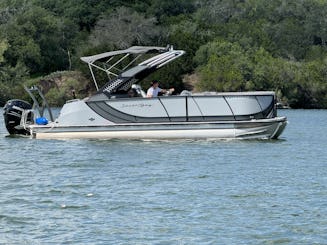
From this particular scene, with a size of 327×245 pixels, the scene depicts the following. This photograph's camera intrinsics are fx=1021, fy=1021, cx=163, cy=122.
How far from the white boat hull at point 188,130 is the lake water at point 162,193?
35 centimetres

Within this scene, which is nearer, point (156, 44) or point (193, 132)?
point (193, 132)

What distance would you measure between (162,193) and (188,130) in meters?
11.9

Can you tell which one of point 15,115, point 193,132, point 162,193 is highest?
point 15,115

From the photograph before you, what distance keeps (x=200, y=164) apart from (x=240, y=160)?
5.05ft

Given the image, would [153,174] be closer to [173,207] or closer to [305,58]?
[173,207]

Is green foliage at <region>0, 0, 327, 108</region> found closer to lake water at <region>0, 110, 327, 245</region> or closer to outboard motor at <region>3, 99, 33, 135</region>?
outboard motor at <region>3, 99, 33, 135</region>

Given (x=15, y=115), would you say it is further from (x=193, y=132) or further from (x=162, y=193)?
(x=162, y=193)

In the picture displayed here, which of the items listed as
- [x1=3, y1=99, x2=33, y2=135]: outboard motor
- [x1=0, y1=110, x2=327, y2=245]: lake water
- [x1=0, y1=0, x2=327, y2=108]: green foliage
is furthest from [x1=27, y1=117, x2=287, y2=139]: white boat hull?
[x1=0, y1=0, x2=327, y2=108]: green foliage

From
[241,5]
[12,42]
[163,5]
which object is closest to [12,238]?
[12,42]

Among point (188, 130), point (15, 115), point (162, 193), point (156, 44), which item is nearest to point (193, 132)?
point (188, 130)

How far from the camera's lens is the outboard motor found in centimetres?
3758

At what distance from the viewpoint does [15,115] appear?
124ft

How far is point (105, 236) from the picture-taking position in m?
17.8

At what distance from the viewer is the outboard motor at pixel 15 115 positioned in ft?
123
